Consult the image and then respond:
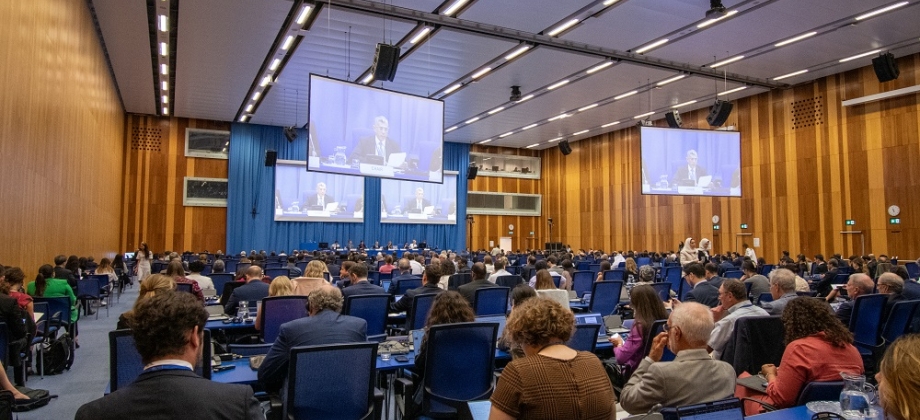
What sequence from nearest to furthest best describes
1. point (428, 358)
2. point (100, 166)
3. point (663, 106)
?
point (428, 358) < point (100, 166) < point (663, 106)

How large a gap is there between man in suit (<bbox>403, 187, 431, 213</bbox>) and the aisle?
15669 mm

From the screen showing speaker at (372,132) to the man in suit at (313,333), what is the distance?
278 inches

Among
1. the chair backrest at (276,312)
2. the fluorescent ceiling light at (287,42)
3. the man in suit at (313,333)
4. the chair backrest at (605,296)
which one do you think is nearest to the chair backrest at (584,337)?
the man in suit at (313,333)

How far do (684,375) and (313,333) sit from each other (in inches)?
76.6

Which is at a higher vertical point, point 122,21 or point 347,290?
A: point 122,21

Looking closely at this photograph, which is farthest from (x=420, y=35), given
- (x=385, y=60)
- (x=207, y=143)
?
(x=207, y=143)

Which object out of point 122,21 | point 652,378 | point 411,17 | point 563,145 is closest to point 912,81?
point 563,145

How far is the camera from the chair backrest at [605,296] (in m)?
6.74

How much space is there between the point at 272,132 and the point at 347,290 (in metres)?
17.7

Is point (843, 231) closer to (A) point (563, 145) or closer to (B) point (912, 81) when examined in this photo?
(B) point (912, 81)

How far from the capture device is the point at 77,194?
11.5 meters

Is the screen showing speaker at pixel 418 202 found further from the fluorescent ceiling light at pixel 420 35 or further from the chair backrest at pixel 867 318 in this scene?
the chair backrest at pixel 867 318

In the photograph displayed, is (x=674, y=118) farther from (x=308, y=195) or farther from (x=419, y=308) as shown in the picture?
(x=308, y=195)

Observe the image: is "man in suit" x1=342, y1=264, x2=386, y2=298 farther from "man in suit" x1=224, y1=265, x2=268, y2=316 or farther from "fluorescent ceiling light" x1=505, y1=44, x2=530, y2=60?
"fluorescent ceiling light" x1=505, y1=44, x2=530, y2=60
